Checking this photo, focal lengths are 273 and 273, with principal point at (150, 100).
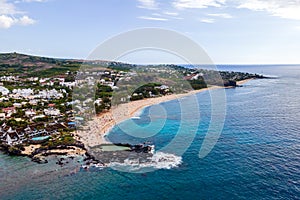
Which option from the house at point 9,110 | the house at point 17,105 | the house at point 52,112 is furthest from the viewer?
the house at point 17,105

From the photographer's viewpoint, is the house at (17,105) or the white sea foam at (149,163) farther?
the house at (17,105)

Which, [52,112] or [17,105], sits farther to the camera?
[17,105]

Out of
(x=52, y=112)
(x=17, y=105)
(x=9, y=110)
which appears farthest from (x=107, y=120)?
(x=17, y=105)

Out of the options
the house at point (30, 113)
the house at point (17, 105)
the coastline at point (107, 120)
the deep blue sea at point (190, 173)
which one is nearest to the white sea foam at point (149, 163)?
the deep blue sea at point (190, 173)

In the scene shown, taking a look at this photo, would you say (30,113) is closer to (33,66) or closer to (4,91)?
(4,91)

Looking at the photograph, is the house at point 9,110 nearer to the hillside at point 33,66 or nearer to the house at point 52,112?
the house at point 52,112

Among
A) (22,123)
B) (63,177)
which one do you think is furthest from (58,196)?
(22,123)
